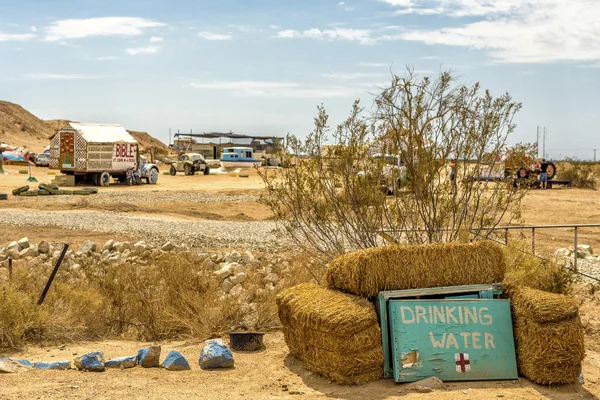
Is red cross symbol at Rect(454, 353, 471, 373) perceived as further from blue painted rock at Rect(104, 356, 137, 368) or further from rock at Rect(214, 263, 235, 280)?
rock at Rect(214, 263, 235, 280)

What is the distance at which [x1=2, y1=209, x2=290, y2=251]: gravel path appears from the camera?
18953mm

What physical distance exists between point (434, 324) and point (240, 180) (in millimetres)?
44026

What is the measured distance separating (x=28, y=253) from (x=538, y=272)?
33.7ft

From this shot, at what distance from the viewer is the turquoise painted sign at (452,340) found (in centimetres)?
764

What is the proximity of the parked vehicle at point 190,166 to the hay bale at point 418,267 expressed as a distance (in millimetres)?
47332

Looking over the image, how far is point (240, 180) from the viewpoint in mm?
51406

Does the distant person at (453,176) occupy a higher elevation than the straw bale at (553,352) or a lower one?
higher

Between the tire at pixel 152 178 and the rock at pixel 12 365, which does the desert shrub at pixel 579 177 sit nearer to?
the tire at pixel 152 178

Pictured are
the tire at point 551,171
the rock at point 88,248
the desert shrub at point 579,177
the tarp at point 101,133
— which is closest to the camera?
the rock at point 88,248

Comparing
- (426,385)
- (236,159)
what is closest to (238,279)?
(426,385)

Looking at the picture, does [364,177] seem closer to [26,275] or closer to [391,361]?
[391,361]

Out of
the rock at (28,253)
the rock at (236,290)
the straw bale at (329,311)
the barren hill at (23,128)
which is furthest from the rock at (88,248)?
the barren hill at (23,128)

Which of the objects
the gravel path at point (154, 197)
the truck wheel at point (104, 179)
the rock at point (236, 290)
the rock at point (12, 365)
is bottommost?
the rock at point (12, 365)

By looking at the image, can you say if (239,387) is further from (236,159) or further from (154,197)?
(236,159)
